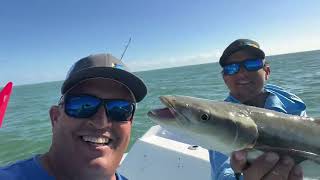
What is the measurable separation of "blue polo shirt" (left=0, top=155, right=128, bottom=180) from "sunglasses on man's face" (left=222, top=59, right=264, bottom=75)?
3.13 metres

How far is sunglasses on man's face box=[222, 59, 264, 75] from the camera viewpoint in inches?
197

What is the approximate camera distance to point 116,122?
9.38 ft

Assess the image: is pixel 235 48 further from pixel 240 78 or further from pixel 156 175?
pixel 156 175

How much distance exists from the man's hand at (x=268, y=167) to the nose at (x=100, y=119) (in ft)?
3.29

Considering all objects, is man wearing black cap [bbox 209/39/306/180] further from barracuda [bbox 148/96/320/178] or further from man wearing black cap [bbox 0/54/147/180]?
man wearing black cap [bbox 0/54/147/180]

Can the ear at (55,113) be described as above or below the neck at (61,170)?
above

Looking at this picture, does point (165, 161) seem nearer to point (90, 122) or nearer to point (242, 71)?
point (242, 71)

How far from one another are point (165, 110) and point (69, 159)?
824 millimetres

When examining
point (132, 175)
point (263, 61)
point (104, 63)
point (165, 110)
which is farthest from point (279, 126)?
point (132, 175)

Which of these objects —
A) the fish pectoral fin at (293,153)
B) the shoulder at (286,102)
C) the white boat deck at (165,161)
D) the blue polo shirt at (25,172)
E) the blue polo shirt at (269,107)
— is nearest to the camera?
the blue polo shirt at (25,172)

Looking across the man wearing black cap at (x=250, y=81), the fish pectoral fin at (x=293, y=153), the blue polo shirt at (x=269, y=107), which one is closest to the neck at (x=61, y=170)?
the fish pectoral fin at (x=293, y=153)

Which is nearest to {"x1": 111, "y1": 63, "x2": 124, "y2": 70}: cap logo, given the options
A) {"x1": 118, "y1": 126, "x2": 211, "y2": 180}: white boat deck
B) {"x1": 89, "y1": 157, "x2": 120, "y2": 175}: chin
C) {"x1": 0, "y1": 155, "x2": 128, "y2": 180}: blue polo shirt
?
{"x1": 89, "y1": 157, "x2": 120, "y2": 175}: chin

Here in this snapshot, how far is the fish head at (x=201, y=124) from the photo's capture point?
116 inches

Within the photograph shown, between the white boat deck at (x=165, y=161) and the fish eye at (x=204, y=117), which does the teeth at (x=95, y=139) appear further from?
the white boat deck at (x=165, y=161)
